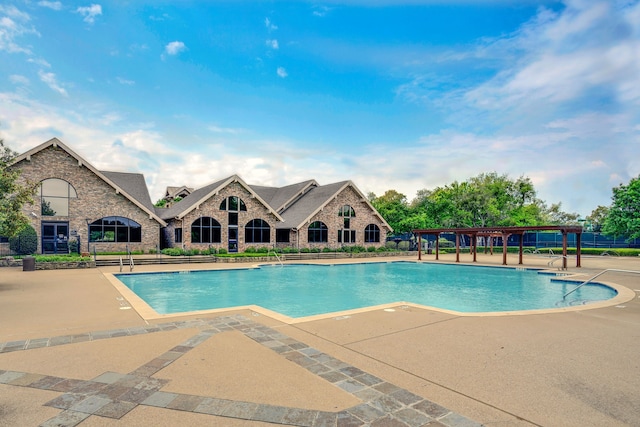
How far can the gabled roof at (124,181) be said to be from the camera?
22.1 m

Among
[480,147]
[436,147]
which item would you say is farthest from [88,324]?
[480,147]

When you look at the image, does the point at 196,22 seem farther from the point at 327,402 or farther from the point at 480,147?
the point at 480,147

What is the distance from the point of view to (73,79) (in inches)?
637

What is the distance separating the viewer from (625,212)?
106ft

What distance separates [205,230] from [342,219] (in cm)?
1195

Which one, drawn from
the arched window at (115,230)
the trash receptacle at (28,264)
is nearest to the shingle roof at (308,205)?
the arched window at (115,230)

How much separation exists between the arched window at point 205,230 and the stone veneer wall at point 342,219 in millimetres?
6315

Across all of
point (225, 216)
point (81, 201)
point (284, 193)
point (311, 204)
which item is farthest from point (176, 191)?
point (311, 204)

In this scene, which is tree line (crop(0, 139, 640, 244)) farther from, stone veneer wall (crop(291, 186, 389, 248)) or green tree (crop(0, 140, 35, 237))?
green tree (crop(0, 140, 35, 237))

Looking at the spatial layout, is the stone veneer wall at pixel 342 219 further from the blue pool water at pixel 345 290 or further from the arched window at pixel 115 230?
the arched window at pixel 115 230

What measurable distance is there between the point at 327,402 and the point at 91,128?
2050 centimetres

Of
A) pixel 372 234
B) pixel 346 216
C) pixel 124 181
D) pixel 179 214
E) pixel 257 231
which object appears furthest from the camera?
pixel 372 234

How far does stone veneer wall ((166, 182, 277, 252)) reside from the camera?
25881 mm

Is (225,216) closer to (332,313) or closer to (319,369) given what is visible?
(332,313)
